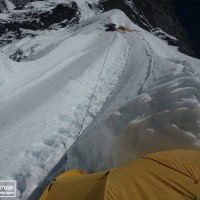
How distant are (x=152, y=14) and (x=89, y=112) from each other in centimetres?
7383

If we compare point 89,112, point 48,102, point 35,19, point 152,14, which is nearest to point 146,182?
point 89,112

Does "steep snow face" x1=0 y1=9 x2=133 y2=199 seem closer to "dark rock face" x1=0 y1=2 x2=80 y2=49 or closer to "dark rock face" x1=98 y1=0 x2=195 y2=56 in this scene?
"dark rock face" x1=0 y1=2 x2=80 y2=49

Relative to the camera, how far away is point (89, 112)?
11023 mm

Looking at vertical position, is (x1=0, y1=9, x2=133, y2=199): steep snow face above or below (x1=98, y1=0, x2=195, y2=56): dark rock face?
above

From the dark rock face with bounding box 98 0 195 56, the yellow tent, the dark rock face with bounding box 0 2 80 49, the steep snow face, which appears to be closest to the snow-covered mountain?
the steep snow face

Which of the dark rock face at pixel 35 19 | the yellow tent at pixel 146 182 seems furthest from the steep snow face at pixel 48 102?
the dark rock face at pixel 35 19

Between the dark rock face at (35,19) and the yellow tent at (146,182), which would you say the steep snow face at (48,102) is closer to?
the yellow tent at (146,182)

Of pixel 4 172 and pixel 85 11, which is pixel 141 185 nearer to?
pixel 4 172

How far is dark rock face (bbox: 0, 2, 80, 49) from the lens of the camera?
153 ft

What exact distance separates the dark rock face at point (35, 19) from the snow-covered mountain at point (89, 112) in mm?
29484

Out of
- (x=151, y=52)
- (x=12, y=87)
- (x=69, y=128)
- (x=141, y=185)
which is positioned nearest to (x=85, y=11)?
(x=151, y=52)

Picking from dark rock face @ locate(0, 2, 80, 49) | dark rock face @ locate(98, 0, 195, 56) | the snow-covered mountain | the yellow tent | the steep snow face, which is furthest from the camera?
dark rock face @ locate(98, 0, 195, 56)

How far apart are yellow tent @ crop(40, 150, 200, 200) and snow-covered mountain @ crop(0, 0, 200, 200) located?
1.27m

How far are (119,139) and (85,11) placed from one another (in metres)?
47.6
